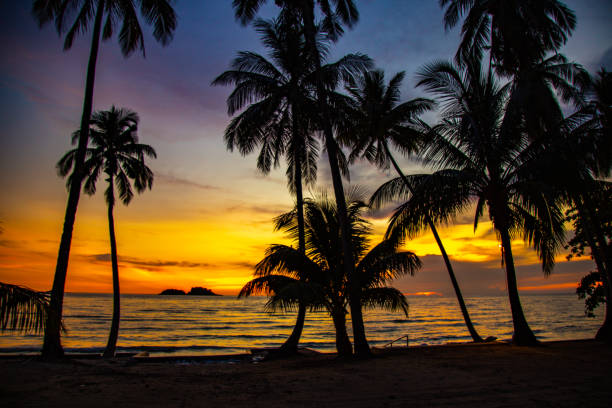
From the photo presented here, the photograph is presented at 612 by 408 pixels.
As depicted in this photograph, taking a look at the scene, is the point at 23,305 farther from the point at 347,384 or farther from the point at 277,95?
the point at 277,95

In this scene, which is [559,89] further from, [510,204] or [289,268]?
[289,268]

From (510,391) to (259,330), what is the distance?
122ft

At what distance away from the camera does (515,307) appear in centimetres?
1062

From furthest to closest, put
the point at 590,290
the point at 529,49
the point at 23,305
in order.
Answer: the point at 590,290, the point at 529,49, the point at 23,305

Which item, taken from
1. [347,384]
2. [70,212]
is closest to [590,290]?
[347,384]

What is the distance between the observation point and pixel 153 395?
5727 millimetres

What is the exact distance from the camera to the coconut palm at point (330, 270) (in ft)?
34.4

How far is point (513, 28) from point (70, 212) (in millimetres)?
13901

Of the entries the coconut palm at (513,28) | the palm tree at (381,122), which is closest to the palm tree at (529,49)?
the coconut palm at (513,28)

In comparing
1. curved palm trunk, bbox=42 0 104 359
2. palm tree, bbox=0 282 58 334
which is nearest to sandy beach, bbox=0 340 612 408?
palm tree, bbox=0 282 58 334

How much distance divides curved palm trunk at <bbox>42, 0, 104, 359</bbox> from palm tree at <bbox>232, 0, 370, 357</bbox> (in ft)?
15.6

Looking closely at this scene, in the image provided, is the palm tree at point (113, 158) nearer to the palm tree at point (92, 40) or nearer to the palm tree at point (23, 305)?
the palm tree at point (92, 40)

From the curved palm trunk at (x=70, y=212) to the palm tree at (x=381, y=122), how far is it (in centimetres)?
911

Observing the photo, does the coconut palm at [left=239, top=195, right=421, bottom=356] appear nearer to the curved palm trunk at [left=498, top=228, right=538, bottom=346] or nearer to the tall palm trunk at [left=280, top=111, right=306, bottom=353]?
the tall palm trunk at [left=280, top=111, right=306, bottom=353]
